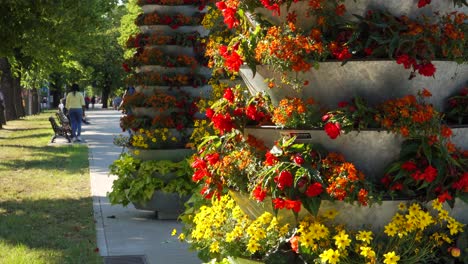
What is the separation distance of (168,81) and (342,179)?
299 inches

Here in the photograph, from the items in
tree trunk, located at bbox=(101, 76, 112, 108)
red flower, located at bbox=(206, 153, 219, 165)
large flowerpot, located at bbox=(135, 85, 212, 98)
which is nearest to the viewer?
red flower, located at bbox=(206, 153, 219, 165)

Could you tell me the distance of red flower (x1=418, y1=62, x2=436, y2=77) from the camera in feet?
16.8

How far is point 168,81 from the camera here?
1230 cm

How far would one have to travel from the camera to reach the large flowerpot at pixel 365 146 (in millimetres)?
5262

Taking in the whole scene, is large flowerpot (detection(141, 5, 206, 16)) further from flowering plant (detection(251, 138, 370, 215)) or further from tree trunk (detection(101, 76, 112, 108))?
tree trunk (detection(101, 76, 112, 108))

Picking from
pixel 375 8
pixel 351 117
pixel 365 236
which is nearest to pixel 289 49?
pixel 351 117

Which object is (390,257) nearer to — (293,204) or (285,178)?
(293,204)

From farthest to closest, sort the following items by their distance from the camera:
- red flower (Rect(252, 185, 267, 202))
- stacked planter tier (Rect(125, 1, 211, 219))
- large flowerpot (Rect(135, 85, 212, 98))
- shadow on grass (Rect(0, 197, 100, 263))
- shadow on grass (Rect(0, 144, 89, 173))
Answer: shadow on grass (Rect(0, 144, 89, 173)) < large flowerpot (Rect(135, 85, 212, 98)) < stacked planter tier (Rect(125, 1, 211, 219)) < shadow on grass (Rect(0, 197, 100, 263)) < red flower (Rect(252, 185, 267, 202))

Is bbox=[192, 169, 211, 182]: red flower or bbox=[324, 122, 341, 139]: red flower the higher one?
bbox=[324, 122, 341, 139]: red flower

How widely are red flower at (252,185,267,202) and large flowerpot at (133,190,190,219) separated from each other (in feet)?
21.7

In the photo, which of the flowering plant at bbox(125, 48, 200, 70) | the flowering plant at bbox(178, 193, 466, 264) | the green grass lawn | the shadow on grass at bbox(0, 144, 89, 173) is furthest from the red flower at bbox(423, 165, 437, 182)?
the shadow on grass at bbox(0, 144, 89, 173)

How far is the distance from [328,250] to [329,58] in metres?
1.27

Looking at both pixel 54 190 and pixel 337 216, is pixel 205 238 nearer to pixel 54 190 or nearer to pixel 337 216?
pixel 337 216

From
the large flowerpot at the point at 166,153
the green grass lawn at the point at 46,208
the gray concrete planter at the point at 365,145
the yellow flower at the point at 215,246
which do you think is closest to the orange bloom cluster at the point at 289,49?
the gray concrete planter at the point at 365,145
